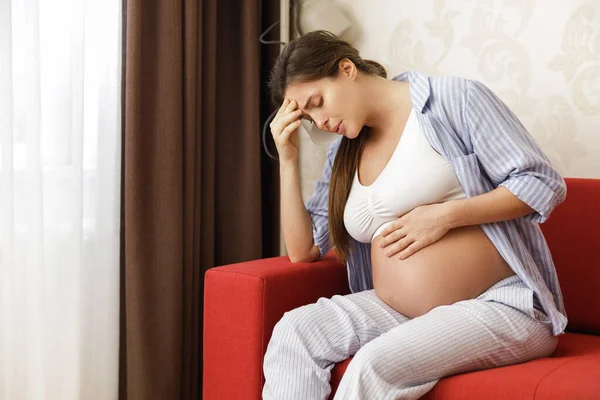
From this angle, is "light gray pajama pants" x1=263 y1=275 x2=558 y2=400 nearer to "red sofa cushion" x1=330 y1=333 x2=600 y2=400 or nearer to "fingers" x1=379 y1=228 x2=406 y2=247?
"red sofa cushion" x1=330 y1=333 x2=600 y2=400

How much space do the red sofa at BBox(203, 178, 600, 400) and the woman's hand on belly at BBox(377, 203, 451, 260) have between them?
271 millimetres

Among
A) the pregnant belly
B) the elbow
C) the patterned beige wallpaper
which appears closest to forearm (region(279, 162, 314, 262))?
the elbow

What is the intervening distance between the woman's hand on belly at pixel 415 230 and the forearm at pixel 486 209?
2 cm

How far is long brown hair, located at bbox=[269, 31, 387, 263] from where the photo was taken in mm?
1702

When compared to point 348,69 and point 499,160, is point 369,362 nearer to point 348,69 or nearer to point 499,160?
point 499,160

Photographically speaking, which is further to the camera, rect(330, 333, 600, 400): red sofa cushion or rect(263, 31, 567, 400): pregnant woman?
rect(263, 31, 567, 400): pregnant woman

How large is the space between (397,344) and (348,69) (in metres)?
0.67

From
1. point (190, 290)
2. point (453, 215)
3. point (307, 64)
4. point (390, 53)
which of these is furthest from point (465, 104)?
point (190, 290)

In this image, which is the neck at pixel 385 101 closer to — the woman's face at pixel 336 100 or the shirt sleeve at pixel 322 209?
Result: the woman's face at pixel 336 100

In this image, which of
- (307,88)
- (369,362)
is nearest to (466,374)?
(369,362)

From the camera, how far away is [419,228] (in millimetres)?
1644

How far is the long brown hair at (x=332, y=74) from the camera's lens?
5.58 ft

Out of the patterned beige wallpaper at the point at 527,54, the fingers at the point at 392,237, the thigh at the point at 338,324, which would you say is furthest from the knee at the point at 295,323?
the patterned beige wallpaper at the point at 527,54

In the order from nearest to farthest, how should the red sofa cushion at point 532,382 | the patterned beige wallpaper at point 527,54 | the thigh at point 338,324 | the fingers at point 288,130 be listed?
1. the red sofa cushion at point 532,382
2. the thigh at point 338,324
3. the fingers at point 288,130
4. the patterned beige wallpaper at point 527,54
